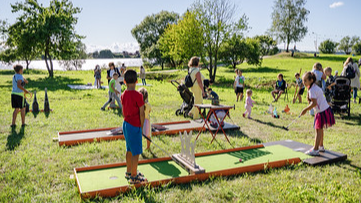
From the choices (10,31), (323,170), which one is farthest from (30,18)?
(323,170)

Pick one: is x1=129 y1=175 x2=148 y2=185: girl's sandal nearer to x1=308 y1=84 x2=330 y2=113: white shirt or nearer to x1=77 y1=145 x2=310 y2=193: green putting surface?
x1=77 y1=145 x2=310 y2=193: green putting surface

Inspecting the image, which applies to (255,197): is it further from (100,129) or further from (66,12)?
(66,12)

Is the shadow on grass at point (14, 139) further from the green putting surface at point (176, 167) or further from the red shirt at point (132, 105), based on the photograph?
the red shirt at point (132, 105)

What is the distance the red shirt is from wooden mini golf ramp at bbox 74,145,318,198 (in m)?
1.00

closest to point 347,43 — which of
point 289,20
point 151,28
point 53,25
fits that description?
point 289,20

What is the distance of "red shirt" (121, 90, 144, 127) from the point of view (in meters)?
4.12

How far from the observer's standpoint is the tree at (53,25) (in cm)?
2966

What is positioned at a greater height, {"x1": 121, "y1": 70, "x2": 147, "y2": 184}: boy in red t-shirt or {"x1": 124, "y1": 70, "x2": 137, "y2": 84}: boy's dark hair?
{"x1": 124, "y1": 70, "x2": 137, "y2": 84}: boy's dark hair

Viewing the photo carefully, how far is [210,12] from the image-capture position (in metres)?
25.9

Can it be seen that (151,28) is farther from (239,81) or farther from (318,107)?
(318,107)

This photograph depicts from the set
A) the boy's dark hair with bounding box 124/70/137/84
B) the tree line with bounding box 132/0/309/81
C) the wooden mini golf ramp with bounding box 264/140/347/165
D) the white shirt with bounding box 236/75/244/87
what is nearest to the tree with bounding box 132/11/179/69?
the tree line with bounding box 132/0/309/81

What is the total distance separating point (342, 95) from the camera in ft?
34.2

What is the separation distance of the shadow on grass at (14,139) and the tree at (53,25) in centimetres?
2468

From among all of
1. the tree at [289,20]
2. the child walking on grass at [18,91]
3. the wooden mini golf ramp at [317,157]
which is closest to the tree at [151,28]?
the tree at [289,20]
